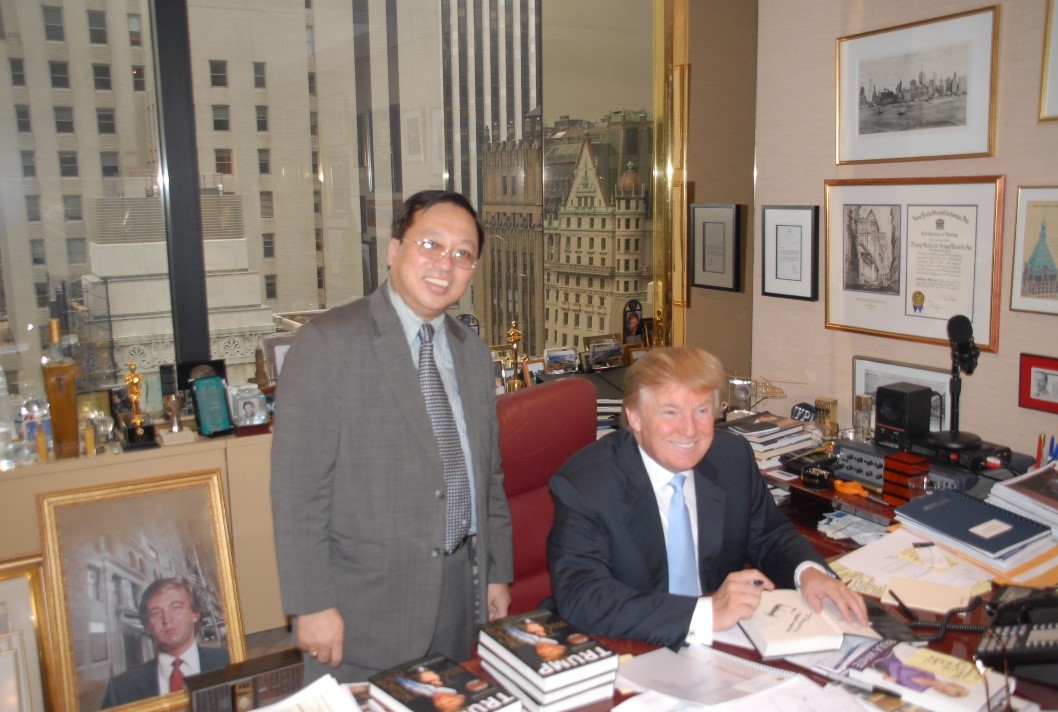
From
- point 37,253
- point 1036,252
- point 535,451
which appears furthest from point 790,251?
point 37,253

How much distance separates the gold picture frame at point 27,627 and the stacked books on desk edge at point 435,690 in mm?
1524

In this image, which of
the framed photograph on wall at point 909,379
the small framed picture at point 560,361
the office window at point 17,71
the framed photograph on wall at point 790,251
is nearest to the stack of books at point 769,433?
the framed photograph on wall at point 909,379

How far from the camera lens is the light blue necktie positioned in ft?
6.59

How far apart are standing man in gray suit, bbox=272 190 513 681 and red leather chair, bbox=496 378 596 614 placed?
0.21 metres

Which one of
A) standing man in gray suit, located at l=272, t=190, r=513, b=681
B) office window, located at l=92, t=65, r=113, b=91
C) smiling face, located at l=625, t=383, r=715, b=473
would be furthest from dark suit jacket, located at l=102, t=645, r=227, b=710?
office window, located at l=92, t=65, r=113, b=91

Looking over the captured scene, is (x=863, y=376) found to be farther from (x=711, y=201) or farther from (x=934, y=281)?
(x=711, y=201)

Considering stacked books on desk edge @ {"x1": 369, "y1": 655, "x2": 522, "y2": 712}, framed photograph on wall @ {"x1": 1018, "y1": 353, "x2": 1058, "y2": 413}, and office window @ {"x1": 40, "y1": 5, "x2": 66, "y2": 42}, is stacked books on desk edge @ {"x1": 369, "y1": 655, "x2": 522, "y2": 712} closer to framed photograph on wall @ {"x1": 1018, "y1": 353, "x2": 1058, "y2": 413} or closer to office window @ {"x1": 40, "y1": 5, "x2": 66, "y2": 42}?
framed photograph on wall @ {"x1": 1018, "y1": 353, "x2": 1058, "y2": 413}

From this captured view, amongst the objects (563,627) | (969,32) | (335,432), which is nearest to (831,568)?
(563,627)

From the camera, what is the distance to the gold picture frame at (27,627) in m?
2.42

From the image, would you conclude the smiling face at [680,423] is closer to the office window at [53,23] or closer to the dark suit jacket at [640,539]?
the dark suit jacket at [640,539]

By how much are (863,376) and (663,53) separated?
6.16 feet

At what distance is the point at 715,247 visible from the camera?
149 inches

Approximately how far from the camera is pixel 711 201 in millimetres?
3822

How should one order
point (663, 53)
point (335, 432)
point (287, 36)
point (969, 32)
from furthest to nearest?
1. point (663, 53)
2. point (287, 36)
3. point (969, 32)
4. point (335, 432)
